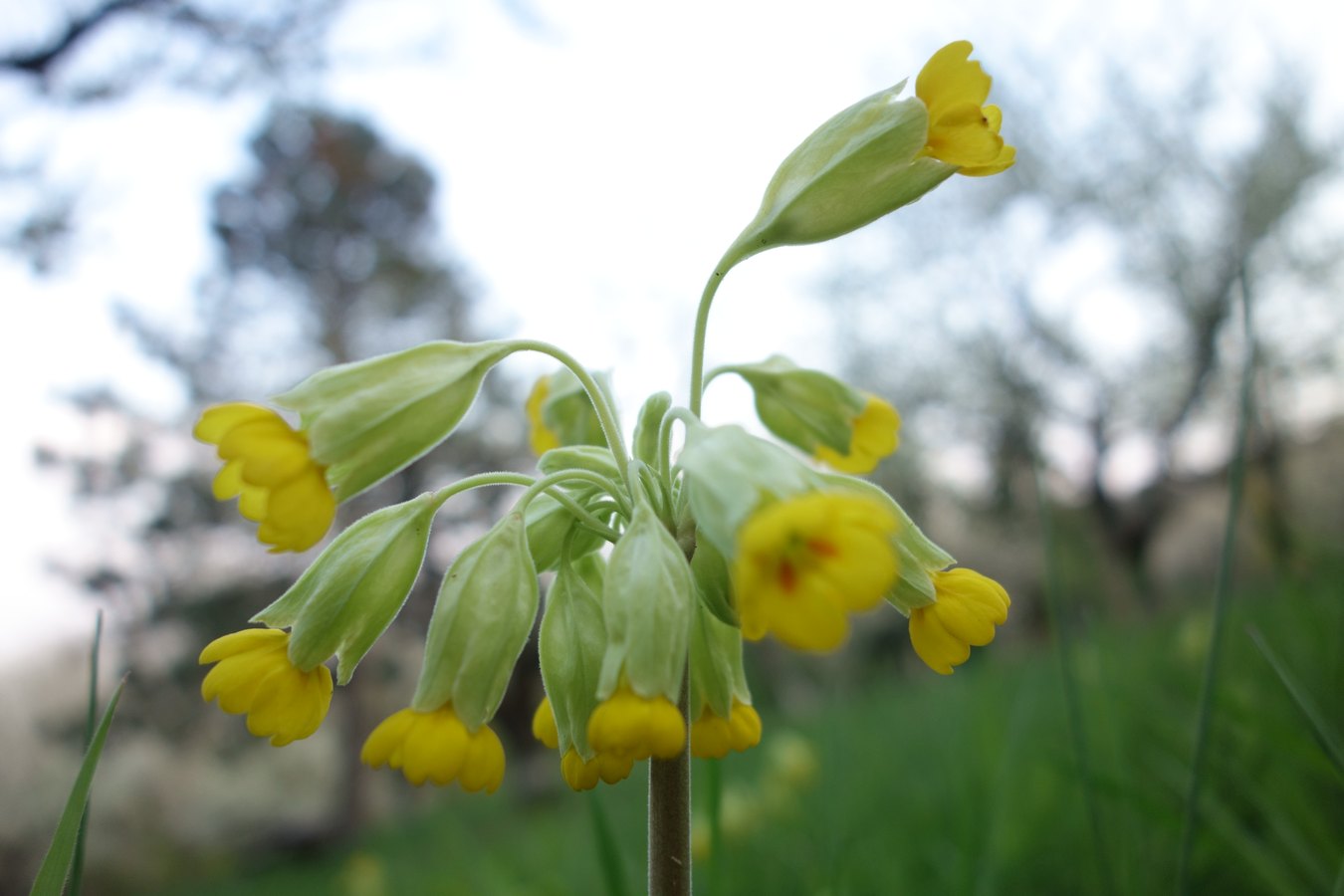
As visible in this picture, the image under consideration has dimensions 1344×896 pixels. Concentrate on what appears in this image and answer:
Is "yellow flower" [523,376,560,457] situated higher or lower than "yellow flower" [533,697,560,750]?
higher

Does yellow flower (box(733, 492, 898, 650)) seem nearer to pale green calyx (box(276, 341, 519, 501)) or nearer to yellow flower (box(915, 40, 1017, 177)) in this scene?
pale green calyx (box(276, 341, 519, 501))

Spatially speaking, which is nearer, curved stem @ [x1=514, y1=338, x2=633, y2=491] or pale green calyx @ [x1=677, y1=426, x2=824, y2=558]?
pale green calyx @ [x1=677, y1=426, x2=824, y2=558]

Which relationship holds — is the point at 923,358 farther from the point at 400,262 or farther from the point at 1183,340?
the point at 400,262

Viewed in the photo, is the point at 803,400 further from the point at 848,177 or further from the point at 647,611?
the point at 647,611

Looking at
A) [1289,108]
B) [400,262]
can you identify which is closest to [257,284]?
[400,262]

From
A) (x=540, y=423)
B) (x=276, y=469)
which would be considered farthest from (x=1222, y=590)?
(x=276, y=469)

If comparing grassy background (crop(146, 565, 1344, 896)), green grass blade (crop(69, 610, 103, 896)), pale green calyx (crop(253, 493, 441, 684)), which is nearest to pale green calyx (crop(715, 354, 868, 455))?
pale green calyx (crop(253, 493, 441, 684))
